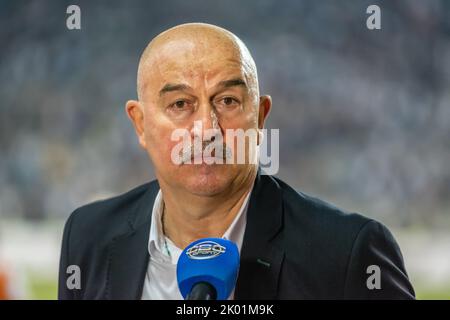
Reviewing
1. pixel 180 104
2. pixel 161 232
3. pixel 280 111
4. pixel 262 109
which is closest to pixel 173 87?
pixel 180 104

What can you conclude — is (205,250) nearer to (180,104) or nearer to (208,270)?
(208,270)

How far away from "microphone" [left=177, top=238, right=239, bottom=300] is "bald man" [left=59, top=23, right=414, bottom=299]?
1.08 ft

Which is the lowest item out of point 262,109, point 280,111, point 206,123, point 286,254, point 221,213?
point 286,254

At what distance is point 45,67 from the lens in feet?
7.83

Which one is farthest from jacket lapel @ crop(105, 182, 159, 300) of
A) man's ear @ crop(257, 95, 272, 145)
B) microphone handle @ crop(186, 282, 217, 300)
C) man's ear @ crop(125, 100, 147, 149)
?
microphone handle @ crop(186, 282, 217, 300)

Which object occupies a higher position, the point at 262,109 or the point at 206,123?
the point at 262,109

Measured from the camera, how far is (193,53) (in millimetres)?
1554

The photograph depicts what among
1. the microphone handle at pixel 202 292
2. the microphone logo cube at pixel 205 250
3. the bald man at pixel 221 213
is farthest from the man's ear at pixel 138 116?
the microphone handle at pixel 202 292

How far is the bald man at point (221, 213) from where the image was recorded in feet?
5.11

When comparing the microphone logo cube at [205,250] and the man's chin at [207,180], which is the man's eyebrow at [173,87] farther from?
the microphone logo cube at [205,250]

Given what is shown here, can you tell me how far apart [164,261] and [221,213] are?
0.61 ft

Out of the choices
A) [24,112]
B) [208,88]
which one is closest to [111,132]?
[24,112]

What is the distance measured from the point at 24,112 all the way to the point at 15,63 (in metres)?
0.17

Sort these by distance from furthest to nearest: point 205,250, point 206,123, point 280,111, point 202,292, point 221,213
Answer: point 280,111
point 221,213
point 206,123
point 205,250
point 202,292
